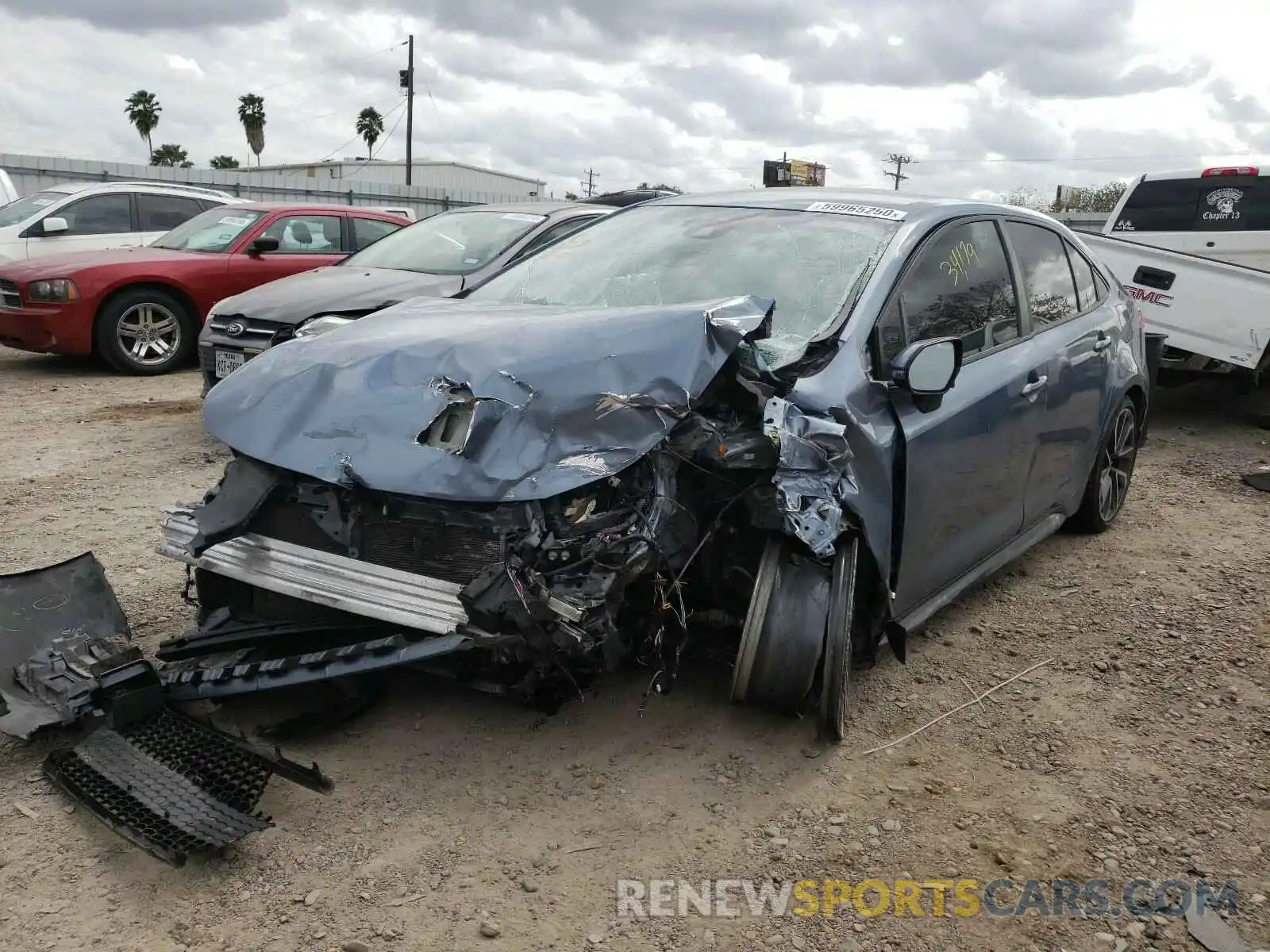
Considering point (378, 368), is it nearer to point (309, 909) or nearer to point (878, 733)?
point (309, 909)

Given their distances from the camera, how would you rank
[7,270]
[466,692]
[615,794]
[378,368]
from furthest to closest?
[7,270], [466,692], [378,368], [615,794]

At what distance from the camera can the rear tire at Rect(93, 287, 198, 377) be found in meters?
8.96

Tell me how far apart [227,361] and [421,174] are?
40333 millimetres

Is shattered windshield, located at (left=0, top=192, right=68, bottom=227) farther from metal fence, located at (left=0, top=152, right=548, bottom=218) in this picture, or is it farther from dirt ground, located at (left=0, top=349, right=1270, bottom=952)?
dirt ground, located at (left=0, top=349, right=1270, bottom=952)

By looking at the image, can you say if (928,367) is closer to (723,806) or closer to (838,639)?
(838,639)

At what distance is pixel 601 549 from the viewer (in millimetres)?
2725

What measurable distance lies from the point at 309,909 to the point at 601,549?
1.10m

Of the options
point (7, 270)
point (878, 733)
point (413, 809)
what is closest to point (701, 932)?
point (413, 809)

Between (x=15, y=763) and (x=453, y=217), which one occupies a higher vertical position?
(x=453, y=217)

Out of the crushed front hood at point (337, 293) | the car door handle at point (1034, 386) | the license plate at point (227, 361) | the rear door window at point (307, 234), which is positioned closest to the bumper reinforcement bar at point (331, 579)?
the car door handle at point (1034, 386)

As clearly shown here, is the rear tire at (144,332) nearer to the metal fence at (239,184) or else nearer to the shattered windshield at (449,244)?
the shattered windshield at (449,244)

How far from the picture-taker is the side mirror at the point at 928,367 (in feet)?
10.5
